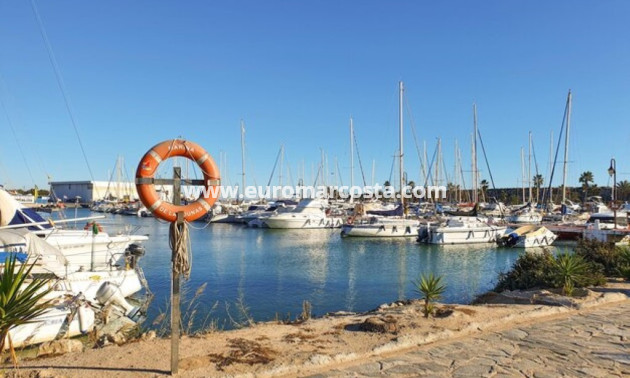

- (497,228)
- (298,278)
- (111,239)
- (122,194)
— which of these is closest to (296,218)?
(497,228)

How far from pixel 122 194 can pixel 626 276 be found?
11628cm

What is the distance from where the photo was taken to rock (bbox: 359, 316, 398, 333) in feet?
23.6

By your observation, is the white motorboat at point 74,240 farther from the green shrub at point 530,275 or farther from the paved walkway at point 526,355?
the green shrub at point 530,275

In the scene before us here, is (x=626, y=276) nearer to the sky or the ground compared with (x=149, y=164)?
nearer to the ground

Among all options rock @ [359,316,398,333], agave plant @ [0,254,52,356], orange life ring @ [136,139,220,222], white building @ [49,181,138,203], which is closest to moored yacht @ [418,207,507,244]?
rock @ [359,316,398,333]

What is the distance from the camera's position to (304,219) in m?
51.5

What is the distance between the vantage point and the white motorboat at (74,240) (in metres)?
15.1

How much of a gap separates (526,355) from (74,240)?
1591 cm

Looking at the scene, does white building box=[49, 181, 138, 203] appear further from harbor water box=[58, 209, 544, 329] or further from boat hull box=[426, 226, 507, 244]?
boat hull box=[426, 226, 507, 244]

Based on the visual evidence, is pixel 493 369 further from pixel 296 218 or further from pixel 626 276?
pixel 296 218

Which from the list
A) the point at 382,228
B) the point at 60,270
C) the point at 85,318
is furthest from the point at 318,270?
the point at 382,228

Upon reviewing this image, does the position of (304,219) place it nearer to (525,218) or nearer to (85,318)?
(525,218)

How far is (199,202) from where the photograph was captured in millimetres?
6094

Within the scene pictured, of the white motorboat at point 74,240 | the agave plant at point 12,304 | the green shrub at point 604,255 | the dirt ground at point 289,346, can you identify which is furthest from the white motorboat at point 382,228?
the agave plant at point 12,304
